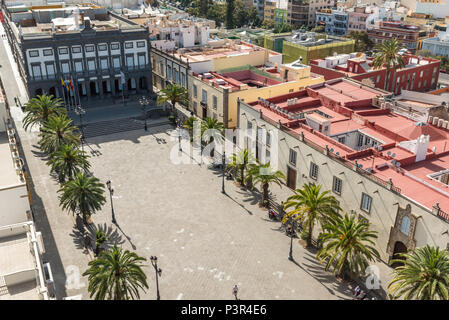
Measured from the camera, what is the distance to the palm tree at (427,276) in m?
30.0

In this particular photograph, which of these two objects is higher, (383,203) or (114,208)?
(383,203)

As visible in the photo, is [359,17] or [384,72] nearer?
[384,72]

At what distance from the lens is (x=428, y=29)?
455 ft

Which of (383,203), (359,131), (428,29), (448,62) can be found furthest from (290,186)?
(428,29)

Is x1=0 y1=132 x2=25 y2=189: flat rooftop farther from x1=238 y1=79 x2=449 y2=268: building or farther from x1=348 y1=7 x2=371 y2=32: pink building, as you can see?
x1=348 y1=7 x2=371 y2=32: pink building

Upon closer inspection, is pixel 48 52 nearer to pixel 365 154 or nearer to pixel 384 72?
pixel 365 154

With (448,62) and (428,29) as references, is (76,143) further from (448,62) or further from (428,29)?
(428,29)

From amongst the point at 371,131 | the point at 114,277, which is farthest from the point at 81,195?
the point at 371,131

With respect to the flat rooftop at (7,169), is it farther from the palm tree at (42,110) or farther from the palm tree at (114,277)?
the palm tree at (42,110)

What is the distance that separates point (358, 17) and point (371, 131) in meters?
110

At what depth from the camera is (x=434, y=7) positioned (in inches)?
6294

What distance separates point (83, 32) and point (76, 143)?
27.5 metres

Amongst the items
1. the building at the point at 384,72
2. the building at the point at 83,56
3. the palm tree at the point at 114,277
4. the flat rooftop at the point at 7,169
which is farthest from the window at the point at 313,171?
the building at the point at 83,56
